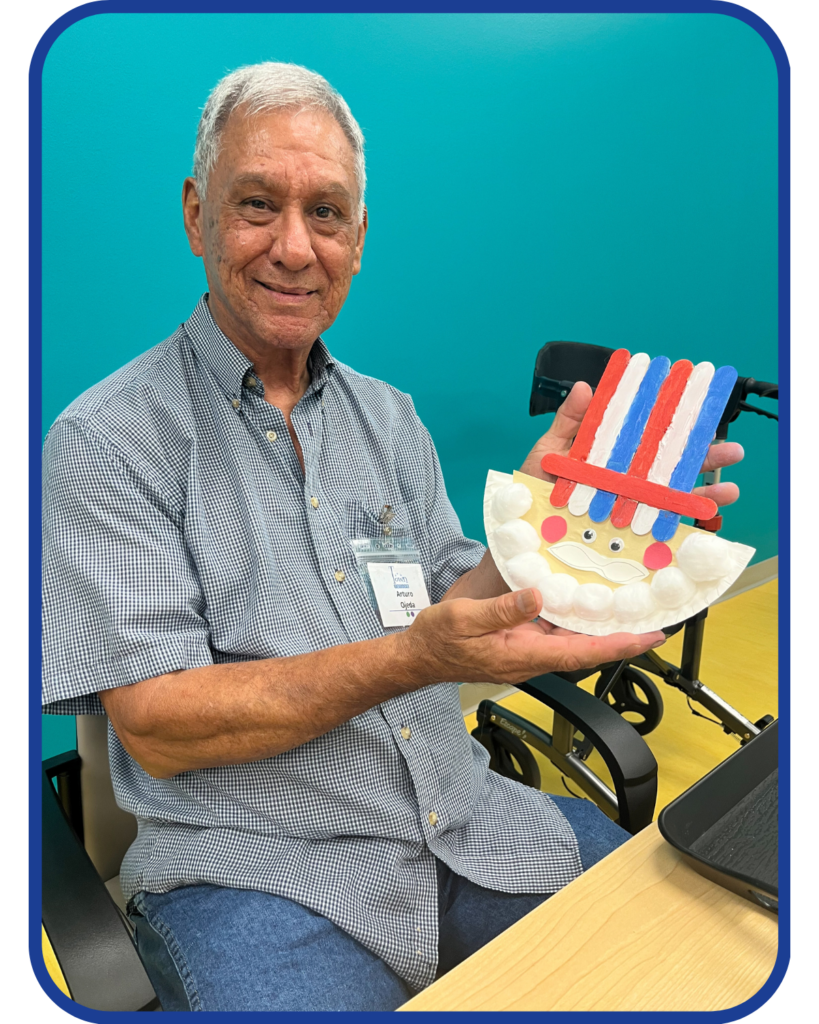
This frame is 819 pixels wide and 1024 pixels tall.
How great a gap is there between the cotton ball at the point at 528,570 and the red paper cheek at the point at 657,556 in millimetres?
116

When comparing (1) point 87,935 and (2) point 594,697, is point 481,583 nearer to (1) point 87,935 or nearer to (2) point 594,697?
(2) point 594,697

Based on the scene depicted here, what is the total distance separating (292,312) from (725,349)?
250 centimetres

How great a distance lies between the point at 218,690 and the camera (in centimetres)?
99

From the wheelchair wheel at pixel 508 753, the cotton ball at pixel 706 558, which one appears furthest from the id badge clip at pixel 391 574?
the wheelchair wheel at pixel 508 753

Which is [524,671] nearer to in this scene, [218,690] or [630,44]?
[218,690]

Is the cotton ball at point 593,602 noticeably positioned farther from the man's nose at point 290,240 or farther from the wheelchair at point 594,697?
the man's nose at point 290,240

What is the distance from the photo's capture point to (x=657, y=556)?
3.20 ft

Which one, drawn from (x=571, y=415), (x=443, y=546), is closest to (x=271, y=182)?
(x=571, y=415)

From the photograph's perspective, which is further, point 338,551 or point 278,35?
point 278,35

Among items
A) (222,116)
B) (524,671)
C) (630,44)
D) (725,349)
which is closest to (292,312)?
(222,116)

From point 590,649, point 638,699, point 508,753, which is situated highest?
point 590,649

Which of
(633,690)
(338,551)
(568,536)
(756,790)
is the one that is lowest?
(633,690)

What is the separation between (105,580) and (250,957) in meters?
0.48

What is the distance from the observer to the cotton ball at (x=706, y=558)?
92cm
